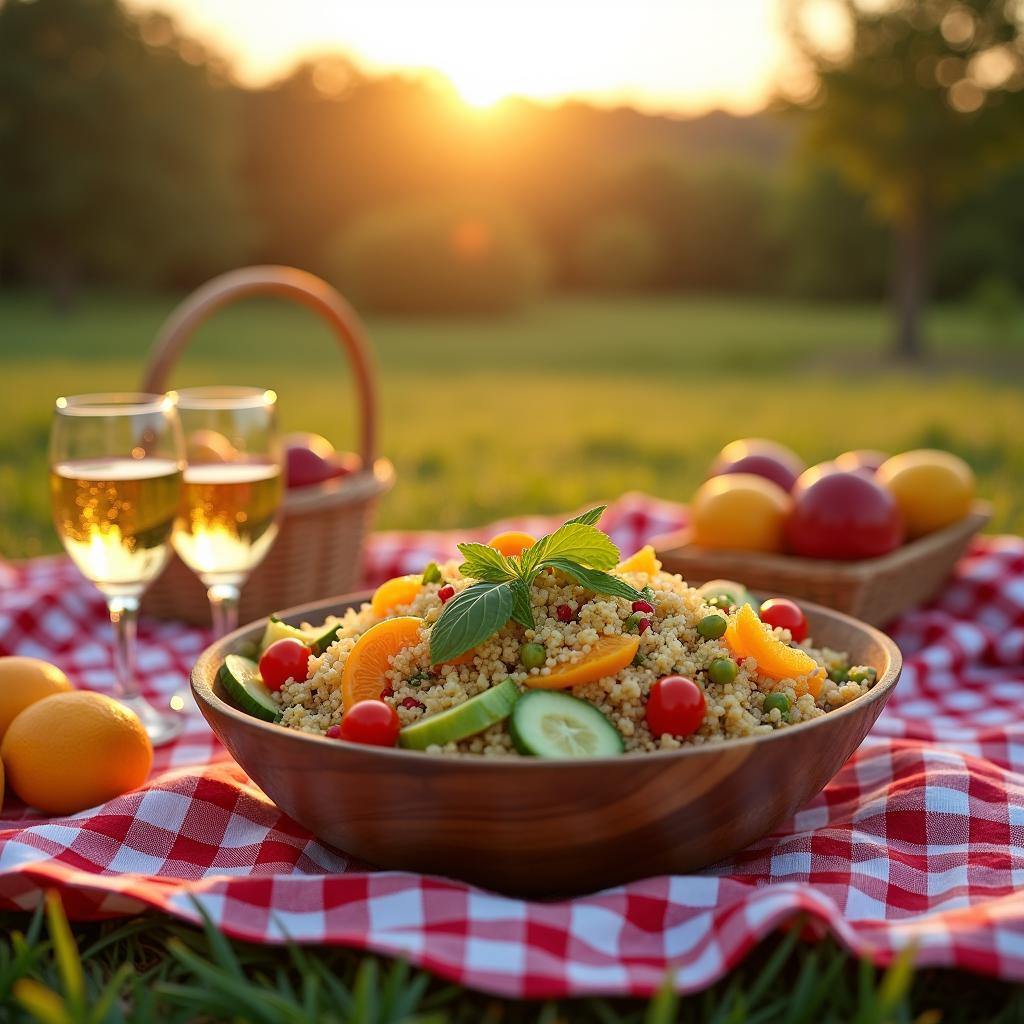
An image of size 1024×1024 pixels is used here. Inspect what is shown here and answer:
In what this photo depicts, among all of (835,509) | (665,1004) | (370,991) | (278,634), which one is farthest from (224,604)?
(665,1004)

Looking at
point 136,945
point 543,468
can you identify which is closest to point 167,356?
point 136,945

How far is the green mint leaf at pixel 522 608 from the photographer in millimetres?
1797

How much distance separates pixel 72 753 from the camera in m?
2.19

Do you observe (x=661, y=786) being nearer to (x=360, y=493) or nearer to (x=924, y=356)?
(x=360, y=493)

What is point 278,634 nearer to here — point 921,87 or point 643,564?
point 643,564

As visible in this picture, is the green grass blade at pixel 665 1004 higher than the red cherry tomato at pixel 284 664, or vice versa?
the red cherry tomato at pixel 284 664

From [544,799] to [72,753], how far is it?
1029 mm

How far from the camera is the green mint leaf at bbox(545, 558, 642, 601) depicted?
1843 mm

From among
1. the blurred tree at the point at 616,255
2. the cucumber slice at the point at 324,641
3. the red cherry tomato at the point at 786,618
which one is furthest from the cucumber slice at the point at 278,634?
the blurred tree at the point at 616,255

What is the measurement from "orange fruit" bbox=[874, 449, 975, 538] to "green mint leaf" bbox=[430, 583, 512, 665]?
2.19 metres

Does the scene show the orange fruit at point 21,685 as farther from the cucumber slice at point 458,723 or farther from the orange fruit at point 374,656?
the cucumber slice at point 458,723

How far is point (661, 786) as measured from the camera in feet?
5.32

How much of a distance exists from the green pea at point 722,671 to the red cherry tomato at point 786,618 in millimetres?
361

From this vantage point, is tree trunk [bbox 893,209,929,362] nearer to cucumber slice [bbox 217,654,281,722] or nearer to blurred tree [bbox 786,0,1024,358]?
blurred tree [bbox 786,0,1024,358]
